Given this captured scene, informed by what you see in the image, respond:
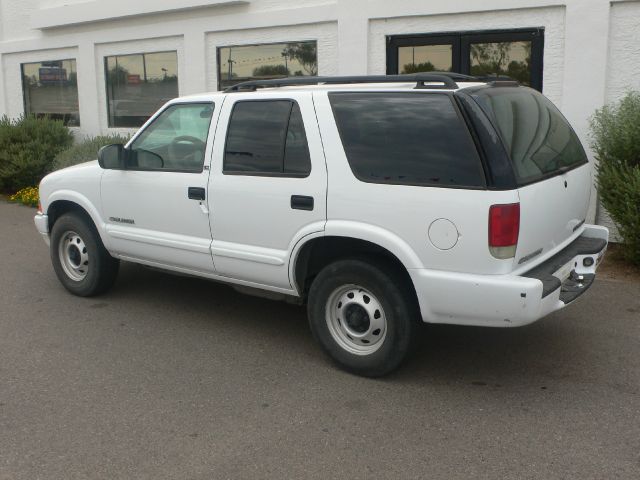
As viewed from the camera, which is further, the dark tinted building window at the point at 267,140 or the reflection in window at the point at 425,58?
the reflection in window at the point at 425,58

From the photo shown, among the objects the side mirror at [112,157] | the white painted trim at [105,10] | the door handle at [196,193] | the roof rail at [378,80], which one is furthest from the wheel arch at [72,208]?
the white painted trim at [105,10]

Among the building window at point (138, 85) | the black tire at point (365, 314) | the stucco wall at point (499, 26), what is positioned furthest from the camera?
the building window at point (138, 85)

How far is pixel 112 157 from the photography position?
5.91 m

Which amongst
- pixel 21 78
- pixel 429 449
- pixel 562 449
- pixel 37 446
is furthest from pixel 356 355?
pixel 21 78

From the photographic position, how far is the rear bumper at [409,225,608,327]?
13.6 feet

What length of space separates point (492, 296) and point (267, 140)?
1945 millimetres

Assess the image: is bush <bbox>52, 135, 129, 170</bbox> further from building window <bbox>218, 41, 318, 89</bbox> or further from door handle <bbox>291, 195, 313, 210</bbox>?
door handle <bbox>291, 195, 313, 210</bbox>

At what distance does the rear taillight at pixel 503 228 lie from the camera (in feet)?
13.5

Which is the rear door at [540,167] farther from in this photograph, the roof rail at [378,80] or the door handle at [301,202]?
the door handle at [301,202]

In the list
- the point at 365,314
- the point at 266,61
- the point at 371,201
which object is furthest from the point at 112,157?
the point at 266,61

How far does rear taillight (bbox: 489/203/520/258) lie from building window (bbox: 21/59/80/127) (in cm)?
1208

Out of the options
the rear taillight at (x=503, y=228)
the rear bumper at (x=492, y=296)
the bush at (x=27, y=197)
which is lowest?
the bush at (x=27, y=197)

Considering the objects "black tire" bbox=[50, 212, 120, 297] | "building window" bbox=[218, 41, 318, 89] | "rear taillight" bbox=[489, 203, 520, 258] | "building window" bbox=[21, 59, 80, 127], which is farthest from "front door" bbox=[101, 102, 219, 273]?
"building window" bbox=[21, 59, 80, 127]

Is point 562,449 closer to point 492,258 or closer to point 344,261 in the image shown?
point 492,258
